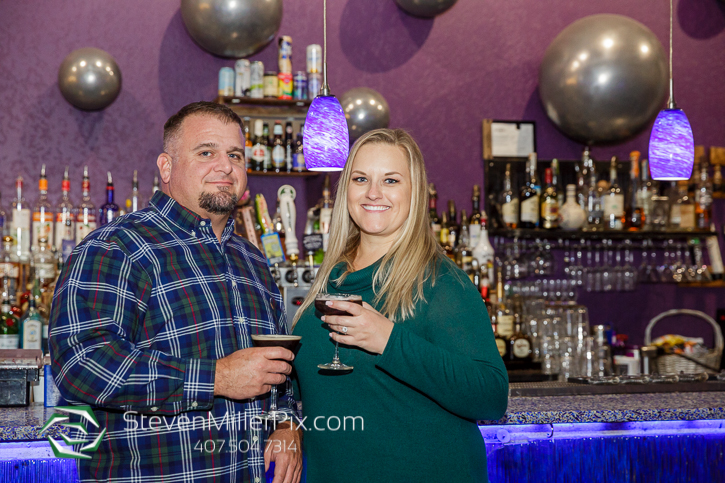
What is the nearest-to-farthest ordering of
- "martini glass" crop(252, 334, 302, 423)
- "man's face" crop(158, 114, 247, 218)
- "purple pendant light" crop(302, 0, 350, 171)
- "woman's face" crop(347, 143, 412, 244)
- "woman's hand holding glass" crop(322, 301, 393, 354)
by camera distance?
"woman's hand holding glass" crop(322, 301, 393, 354) < "martini glass" crop(252, 334, 302, 423) < "woman's face" crop(347, 143, 412, 244) < "man's face" crop(158, 114, 247, 218) < "purple pendant light" crop(302, 0, 350, 171)

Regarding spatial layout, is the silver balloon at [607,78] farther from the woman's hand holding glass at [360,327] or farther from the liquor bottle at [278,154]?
the woman's hand holding glass at [360,327]

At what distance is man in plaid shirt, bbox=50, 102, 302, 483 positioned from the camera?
157cm

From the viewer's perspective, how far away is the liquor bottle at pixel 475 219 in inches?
160

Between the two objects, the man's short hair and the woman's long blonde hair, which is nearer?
the woman's long blonde hair

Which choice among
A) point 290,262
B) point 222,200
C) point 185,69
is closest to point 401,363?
point 222,200

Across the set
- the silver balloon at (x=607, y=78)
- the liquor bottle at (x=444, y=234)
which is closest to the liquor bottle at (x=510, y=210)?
the liquor bottle at (x=444, y=234)

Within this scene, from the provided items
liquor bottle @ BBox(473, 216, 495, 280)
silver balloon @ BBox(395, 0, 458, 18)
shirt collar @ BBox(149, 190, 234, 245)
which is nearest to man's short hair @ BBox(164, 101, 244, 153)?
shirt collar @ BBox(149, 190, 234, 245)

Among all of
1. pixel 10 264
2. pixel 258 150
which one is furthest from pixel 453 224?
pixel 10 264

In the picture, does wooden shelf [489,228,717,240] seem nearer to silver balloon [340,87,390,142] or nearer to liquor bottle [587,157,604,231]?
liquor bottle [587,157,604,231]

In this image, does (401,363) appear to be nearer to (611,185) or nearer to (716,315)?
(611,185)

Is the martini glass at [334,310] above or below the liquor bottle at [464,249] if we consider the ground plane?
below

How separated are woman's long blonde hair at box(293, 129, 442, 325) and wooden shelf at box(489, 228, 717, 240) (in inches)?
90.9

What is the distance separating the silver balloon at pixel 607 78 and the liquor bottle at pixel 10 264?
3086mm

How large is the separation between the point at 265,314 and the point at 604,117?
262cm
